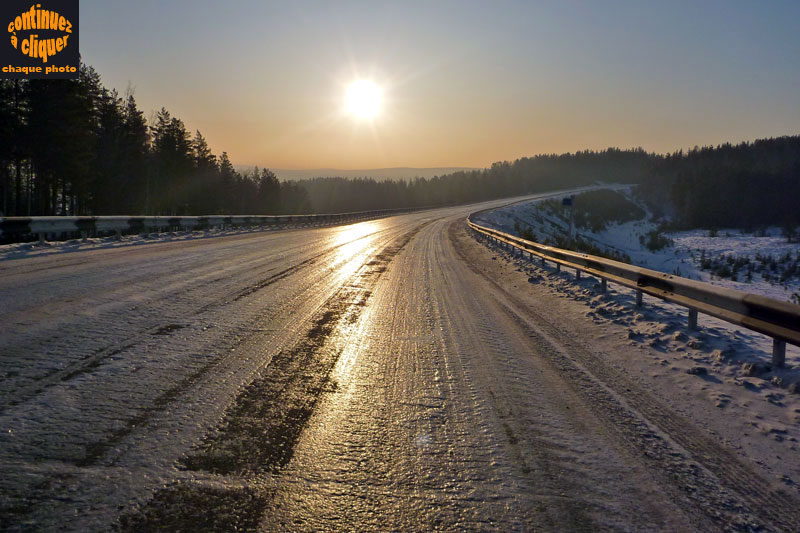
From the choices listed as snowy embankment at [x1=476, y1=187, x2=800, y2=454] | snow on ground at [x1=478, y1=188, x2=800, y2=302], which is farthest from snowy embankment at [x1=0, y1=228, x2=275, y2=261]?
snow on ground at [x1=478, y1=188, x2=800, y2=302]

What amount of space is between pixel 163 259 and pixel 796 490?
11.3m

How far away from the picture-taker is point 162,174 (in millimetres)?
55219

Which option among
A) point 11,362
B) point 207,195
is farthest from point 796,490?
point 207,195

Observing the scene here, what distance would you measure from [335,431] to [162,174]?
2404 inches

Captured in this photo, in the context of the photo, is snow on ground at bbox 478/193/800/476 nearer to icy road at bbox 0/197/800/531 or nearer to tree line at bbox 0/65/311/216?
icy road at bbox 0/197/800/531

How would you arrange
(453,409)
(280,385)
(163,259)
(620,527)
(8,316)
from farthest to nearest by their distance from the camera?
(163,259), (8,316), (280,385), (453,409), (620,527)

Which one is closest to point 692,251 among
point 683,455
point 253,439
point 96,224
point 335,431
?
point 683,455

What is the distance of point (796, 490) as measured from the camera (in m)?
2.54

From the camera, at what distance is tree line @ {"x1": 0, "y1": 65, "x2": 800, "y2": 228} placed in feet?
102

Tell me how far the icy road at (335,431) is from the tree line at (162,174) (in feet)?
110

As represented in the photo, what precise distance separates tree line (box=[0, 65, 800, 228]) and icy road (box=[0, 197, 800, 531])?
3367cm

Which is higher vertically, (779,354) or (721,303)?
(721,303)

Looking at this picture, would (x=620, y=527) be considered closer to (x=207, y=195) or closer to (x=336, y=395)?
(x=336, y=395)

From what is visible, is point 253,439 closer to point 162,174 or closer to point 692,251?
point 692,251
